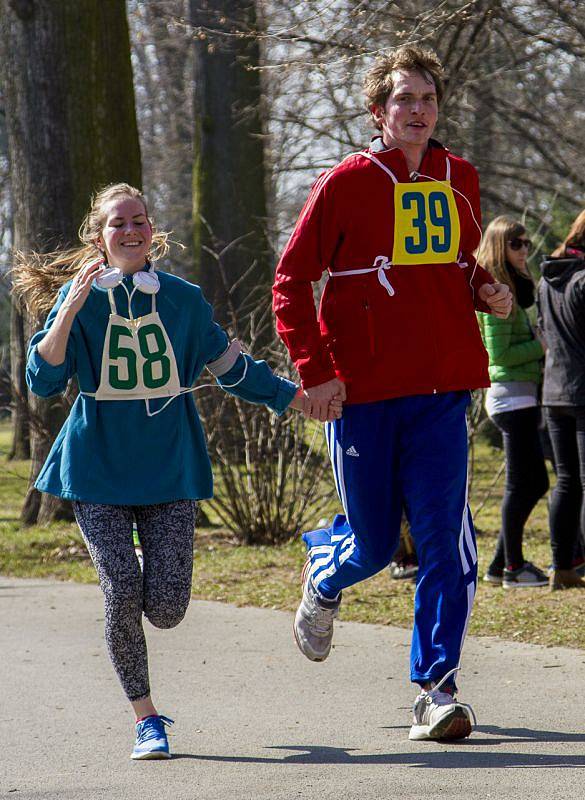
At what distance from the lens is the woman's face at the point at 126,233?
14.4ft

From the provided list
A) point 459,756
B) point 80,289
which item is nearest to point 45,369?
point 80,289

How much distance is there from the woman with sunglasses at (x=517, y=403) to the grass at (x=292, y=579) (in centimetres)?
25

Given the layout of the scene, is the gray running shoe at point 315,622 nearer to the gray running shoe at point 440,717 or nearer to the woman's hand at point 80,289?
the gray running shoe at point 440,717

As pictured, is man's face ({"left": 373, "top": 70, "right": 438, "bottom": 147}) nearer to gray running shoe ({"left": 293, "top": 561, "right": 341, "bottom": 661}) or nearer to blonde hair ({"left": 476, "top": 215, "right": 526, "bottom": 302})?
gray running shoe ({"left": 293, "top": 561, "right": 341, "bottom": 661})

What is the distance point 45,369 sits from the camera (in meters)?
4.21

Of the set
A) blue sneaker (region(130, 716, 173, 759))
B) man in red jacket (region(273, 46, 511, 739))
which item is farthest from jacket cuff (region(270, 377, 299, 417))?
blue sneaker (region(130, 716, 173, 759))

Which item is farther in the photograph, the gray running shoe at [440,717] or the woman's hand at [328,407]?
the woman's hand at [328,407]

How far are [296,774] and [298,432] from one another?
193 inches

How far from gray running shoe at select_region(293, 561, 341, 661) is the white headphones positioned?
1.21 meters

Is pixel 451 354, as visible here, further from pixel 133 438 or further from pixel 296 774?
pixel 296 774

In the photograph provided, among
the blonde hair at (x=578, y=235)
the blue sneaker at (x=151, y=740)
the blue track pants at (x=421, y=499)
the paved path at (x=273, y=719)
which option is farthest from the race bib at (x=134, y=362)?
the blonde hair at (x=578, y=235)

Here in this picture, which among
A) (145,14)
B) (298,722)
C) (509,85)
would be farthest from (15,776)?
(145,14)

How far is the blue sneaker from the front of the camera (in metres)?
4.25

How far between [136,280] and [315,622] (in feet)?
4.61
